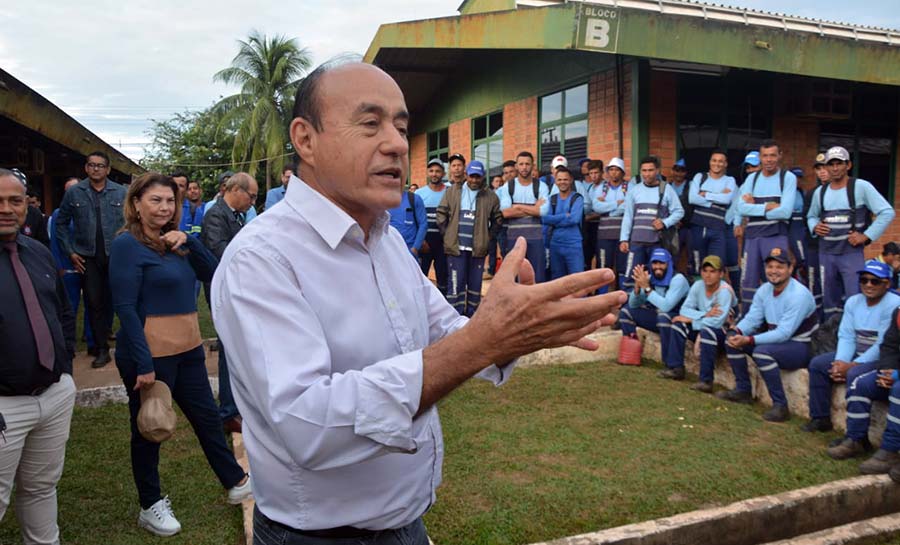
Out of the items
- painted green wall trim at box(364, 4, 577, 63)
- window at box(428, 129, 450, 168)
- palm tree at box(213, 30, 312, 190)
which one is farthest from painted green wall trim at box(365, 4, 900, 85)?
palm tree at box(213, 30, 312, 190)

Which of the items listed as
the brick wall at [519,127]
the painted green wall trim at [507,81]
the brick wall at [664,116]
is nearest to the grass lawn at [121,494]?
the brick wall at [664,116]

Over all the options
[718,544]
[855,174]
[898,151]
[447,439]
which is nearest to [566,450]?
[447,439]

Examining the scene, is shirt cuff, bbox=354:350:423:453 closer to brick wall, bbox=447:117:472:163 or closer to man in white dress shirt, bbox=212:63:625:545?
man in white dress shirt, bbox=212:63:625:545

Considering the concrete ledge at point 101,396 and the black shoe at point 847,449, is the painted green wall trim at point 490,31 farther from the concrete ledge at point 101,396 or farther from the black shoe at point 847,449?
the concrete ledge at point 101,396

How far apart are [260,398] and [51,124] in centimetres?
942

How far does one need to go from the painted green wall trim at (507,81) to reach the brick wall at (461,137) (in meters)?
0.13

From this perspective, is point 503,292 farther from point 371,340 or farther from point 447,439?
point 447,439

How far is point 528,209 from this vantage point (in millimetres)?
8102

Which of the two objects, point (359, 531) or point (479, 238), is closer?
point (359, 531)

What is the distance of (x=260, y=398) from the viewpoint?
3.95 ft

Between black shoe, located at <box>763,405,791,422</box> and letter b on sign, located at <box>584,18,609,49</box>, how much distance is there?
4.43 metres

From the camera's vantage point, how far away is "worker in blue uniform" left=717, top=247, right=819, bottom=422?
19.0 ft

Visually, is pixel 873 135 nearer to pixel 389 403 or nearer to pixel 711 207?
pixel 711 207

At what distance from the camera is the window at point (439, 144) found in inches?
587
